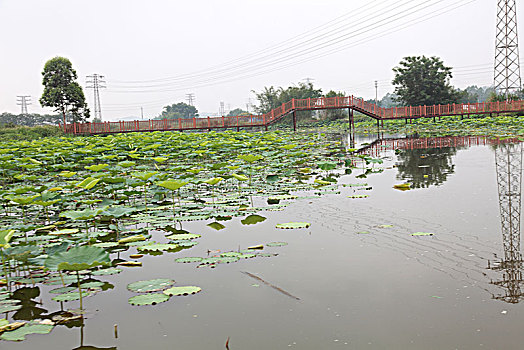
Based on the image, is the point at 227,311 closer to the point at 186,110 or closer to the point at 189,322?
the point at 189,322

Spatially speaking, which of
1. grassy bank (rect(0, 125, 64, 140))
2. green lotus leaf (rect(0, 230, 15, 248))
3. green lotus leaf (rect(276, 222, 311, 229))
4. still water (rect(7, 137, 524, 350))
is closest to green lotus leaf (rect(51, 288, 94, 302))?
still water (rect(7, 137, 524, 350))

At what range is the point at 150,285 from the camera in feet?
9.47

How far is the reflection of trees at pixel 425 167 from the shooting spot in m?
7.01

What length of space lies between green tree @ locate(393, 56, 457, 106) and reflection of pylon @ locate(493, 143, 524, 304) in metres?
26.5

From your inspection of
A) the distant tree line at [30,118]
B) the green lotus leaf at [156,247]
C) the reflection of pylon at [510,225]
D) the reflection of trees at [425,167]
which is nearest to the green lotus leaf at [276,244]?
the green lotus leaf at [156,247]

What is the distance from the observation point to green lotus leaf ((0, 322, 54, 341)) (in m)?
2.21

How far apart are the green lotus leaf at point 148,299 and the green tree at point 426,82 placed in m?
33.3

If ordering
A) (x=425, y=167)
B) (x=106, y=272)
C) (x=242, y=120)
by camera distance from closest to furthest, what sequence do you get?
(x=106, y=272) → (x=425, y=167) → (x=242, y=120)

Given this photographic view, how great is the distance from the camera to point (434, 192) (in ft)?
19.3

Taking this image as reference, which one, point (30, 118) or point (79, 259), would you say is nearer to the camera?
point (79, 259)

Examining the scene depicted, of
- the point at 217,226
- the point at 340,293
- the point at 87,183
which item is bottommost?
the point at 340,293

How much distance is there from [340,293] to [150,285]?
3.93 ft

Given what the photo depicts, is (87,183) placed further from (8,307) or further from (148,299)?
(148,299)

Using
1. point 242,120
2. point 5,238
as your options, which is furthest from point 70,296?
point 242,120
